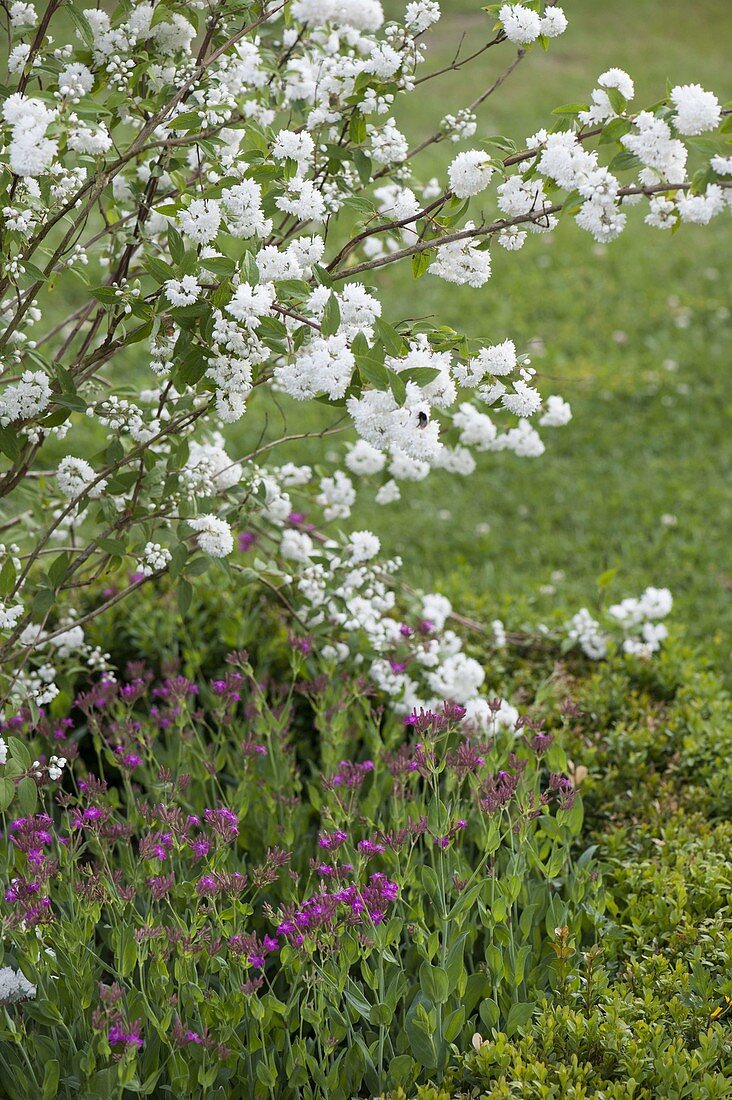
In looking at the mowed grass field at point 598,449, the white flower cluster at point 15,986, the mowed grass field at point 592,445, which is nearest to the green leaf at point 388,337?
the white flower cluster at point 15,986

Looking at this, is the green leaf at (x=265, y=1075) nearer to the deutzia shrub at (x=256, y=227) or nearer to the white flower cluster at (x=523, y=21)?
the deutzia shrub at (x=256, y=227)

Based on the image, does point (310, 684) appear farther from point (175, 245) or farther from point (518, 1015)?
point (175, 245)

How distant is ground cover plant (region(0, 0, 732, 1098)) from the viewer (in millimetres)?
1955

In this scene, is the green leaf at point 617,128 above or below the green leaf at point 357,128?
below

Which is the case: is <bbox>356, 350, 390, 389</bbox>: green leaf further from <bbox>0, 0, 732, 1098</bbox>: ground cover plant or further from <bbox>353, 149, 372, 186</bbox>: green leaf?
<bbox>353, 149, 372, 186</bbox>: green leaf

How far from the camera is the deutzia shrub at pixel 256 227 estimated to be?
6.39 ft

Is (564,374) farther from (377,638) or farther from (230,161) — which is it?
(230,161)

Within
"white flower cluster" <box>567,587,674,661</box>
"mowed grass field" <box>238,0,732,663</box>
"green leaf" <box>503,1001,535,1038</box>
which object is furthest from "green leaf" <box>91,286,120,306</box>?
"white flower cluster" <box>567,587,674,661</box>

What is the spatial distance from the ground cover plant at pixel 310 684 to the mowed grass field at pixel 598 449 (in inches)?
48.0

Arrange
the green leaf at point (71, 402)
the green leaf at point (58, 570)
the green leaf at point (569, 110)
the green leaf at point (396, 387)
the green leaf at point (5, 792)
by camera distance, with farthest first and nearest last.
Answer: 1. the green leaf at point (58, 570)
2. the green leaf at point (71, 402)
3. the green leaf at point (5, 792)
4. the green leaf at point (569, 110)
5. the green leaf at point (396, 387)

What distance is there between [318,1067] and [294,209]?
1.59m

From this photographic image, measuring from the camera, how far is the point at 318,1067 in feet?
6.39

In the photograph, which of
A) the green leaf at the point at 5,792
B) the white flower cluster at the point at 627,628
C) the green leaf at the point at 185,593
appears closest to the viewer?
the green leaf at the point at 5,792

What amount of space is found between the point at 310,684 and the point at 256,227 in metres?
1.28
